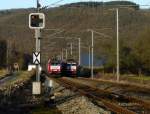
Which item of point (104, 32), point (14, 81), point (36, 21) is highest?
point (104, 32)

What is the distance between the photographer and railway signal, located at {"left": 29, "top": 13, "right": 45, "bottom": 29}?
30438 mm

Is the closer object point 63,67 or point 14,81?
point 14,81

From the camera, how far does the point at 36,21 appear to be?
3056 cm

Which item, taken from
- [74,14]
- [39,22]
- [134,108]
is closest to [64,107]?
[134,108]

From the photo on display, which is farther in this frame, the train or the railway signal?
the train

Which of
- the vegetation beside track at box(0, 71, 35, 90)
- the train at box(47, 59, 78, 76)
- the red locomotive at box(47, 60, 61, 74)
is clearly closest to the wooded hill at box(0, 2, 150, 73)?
the red locomotive at box(47, 60, 61, 74)

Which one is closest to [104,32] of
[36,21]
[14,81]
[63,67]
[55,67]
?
[63,67]

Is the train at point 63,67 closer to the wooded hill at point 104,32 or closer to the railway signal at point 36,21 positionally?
the wooded hill at point 104,32

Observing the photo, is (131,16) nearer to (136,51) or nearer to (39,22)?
(136,51)

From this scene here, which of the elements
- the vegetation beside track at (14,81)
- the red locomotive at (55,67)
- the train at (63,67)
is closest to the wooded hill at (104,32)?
the red locomotive at (55,67)

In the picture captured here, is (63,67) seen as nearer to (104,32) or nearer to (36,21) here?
(36,21)

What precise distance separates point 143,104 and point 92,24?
152696 millimetres

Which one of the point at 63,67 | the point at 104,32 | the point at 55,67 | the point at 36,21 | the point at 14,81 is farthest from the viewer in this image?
the point at 104,32

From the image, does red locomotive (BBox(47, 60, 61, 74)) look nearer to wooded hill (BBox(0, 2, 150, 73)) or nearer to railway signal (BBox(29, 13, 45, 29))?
wooded hill (BBox(0, 2, 150, 73))
